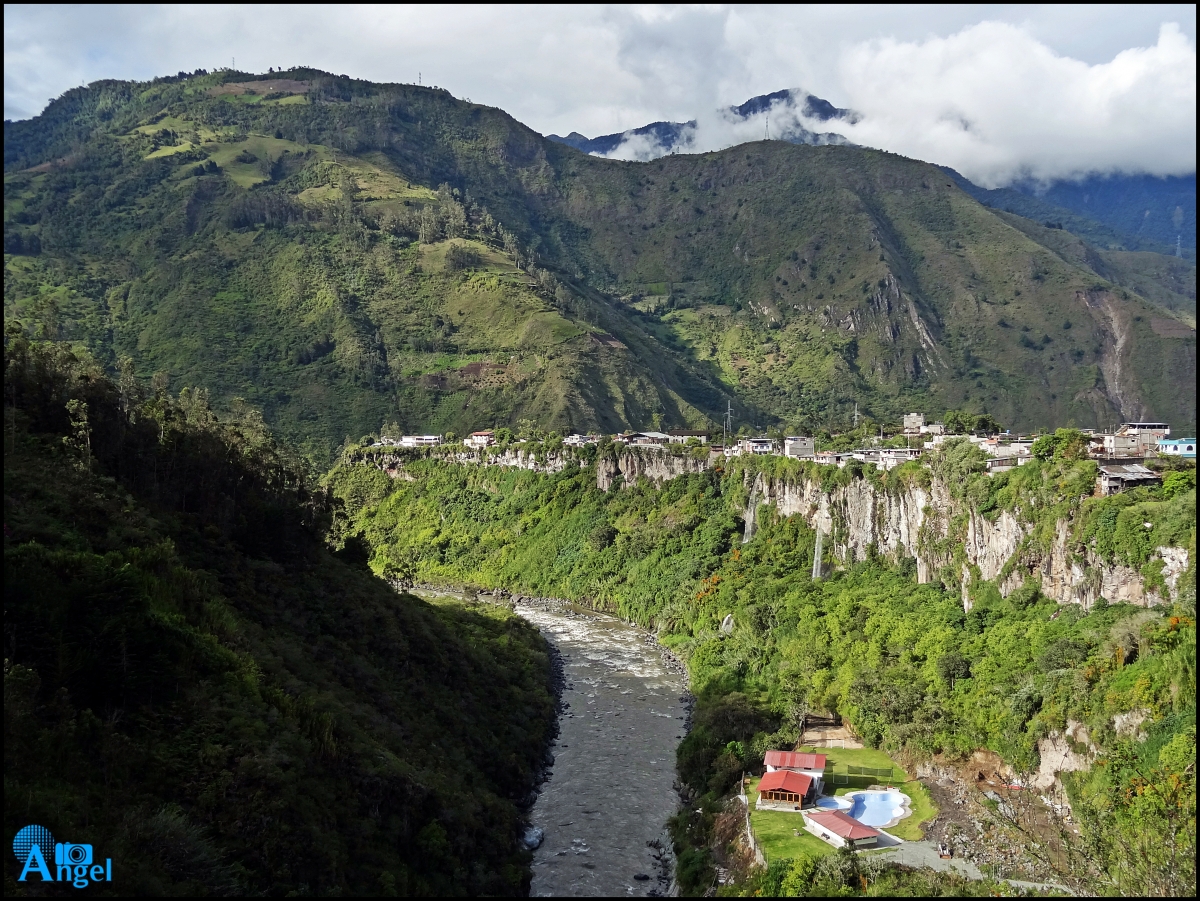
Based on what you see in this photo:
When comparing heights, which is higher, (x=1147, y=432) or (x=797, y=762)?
(x=1147, y=432)

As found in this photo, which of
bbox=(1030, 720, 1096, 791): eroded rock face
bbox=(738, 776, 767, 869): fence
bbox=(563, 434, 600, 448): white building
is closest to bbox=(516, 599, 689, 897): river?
bbox=(738, 776, 767, 869): fence

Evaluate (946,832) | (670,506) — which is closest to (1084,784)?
(946,832)

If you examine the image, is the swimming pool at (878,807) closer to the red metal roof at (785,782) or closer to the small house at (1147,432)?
the red metal roof at (785,782)

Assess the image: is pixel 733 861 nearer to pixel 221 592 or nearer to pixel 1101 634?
pixel 1101 634

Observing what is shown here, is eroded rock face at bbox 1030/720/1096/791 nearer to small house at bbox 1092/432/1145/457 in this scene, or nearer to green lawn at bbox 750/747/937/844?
green lawn at bbox 750/747/937/844

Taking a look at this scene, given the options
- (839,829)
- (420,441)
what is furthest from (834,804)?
(420,441)

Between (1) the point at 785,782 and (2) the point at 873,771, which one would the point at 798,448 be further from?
(1) the point at 785,782

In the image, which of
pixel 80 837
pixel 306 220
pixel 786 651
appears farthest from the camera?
pixel 306 220
